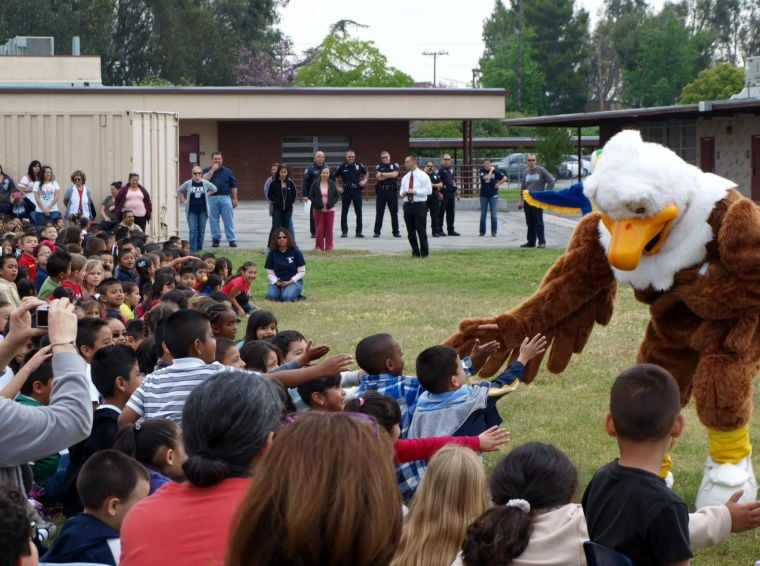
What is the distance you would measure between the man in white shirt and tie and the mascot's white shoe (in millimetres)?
13831

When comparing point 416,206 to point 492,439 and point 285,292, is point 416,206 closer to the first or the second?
point 285,292

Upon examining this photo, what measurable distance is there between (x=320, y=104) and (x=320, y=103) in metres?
0.03

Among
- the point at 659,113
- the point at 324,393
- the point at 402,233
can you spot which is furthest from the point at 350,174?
the point at 324,393

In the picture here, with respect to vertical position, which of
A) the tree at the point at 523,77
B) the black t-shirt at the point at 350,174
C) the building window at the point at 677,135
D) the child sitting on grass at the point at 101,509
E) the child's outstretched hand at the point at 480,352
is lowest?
the child sitting on grass at the point at 101,509

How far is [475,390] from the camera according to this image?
598 centimetres

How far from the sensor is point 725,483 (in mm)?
6328

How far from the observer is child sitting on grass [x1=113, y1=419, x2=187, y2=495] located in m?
4.84

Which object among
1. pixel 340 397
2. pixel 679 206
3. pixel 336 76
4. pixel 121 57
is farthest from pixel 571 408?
pixel 336 76

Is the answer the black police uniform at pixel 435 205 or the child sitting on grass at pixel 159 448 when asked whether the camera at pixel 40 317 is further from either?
the black police uniform at pixel 435 205

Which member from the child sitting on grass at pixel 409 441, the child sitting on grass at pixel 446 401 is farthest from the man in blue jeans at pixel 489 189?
the child sitting on grass at pixel 409 441

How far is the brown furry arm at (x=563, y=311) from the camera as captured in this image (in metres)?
7.14

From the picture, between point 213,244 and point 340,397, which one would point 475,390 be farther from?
point 213,244

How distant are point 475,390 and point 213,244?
17503 mm

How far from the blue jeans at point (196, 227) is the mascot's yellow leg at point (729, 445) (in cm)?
1599
